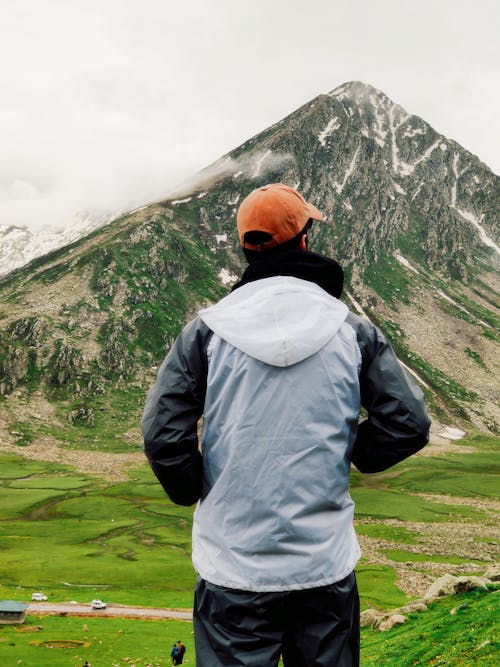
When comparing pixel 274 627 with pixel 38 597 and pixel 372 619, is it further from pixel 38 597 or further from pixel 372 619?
pixel 38 597

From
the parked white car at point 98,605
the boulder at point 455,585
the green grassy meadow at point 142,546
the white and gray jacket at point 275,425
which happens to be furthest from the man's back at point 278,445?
the parked white car at point 98,605

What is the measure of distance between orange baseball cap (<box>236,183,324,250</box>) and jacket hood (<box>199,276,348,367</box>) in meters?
0.51

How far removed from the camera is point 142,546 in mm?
71938

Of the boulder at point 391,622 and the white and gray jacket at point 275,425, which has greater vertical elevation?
the white and gray jacket at point 275,425

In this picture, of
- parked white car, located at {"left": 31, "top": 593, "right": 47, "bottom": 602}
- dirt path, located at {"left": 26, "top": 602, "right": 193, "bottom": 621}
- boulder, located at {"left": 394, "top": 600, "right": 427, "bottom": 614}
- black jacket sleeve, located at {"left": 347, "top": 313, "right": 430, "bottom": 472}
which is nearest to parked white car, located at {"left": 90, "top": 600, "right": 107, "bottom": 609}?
dirt path, located at {"left": 26, "top": 602, "right": 193, "bottom": 621}

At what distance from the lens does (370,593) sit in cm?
5181

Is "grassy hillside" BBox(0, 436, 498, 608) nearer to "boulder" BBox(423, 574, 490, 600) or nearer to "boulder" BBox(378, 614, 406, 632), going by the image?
"boulder" BBox(423, 574, 490, 600)

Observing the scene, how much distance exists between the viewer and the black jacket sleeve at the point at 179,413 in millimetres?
4863

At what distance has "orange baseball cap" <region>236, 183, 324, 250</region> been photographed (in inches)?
213

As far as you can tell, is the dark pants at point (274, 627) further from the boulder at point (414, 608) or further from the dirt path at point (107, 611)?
the dirt path at point (107, 611)

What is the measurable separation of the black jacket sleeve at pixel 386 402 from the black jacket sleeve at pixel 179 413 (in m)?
1.49

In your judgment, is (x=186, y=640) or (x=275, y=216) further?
(x=186, y=640)

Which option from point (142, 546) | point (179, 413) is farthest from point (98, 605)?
point (179, 413)

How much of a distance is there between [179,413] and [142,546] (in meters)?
73.8
